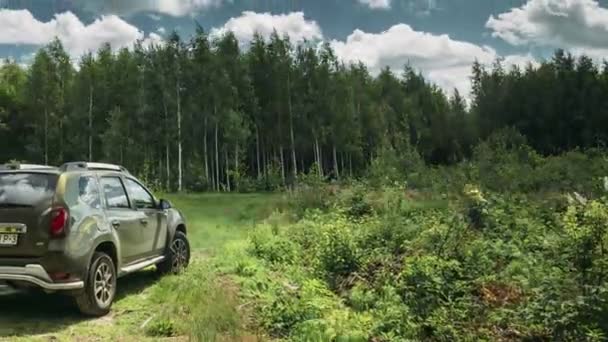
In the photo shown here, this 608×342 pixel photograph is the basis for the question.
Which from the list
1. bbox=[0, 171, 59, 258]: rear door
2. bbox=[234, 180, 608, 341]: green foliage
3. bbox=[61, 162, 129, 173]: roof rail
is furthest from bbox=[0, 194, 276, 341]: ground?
bbox=[61, 162, 129, 173]: roof rail

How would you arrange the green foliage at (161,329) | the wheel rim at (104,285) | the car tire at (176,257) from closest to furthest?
1. the green foliage at (161,329)
2. the wheel rim at (104,285)
3. the car tire at (176,257)

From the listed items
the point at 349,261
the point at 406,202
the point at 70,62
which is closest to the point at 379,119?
the point at 70,62

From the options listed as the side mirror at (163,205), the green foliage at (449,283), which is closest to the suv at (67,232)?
the side mirror at (163,205)

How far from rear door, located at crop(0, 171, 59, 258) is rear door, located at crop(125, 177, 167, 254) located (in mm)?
1900

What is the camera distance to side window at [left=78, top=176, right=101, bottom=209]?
24.3 feet

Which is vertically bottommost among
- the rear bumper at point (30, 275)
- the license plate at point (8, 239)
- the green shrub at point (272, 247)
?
the green shrub at point (272, 247)

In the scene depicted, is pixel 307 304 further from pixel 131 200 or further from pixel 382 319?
pixel 131 200

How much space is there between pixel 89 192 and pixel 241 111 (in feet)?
150

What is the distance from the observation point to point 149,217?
9.05 meters

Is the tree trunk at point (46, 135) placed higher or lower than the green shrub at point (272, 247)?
higher

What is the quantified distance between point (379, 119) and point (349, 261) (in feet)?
189

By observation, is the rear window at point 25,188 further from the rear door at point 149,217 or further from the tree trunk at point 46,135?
the tree trunk at point 46,135

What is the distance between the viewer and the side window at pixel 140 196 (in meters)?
8.94

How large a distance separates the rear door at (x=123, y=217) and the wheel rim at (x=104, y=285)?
474 millimetres
